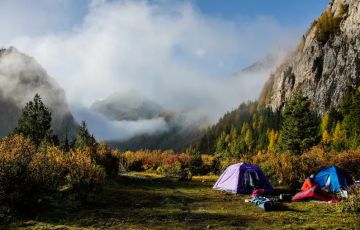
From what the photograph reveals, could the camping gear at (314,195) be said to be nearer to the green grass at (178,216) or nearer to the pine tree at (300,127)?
the green grass at (178,216)

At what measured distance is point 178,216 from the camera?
18.9 m

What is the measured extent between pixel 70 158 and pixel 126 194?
6.85 m

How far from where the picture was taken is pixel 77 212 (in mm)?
19141

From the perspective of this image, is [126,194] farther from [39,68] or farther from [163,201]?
[39,68]

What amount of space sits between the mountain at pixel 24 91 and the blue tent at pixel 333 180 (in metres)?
158

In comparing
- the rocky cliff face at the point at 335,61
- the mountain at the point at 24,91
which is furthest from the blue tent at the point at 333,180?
the mountain at the point at 24,91

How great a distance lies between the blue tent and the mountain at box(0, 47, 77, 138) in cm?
15782

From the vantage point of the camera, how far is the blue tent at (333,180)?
91.4 feet

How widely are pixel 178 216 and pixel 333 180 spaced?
14.3m

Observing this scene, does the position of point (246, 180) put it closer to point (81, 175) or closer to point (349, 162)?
point (349, 162)

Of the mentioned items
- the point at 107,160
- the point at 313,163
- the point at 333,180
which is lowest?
the point at 333,180

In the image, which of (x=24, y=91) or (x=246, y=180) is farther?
(x=24, y=91)

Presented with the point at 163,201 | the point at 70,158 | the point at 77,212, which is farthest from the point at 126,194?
the point at 77,212

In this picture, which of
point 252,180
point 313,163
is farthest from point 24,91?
point 252,180
